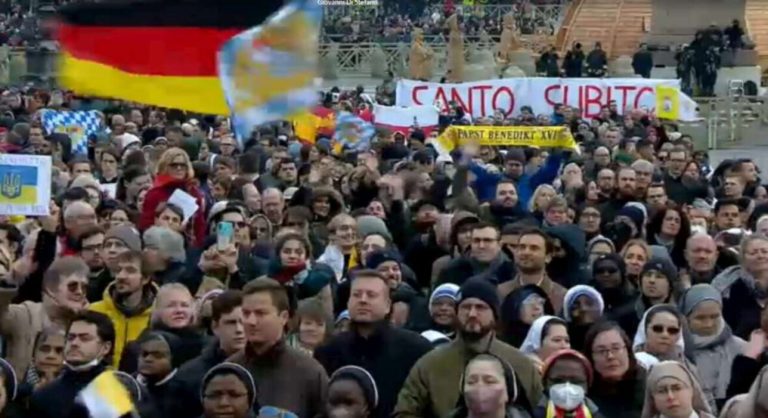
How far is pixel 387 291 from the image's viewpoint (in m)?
8.98

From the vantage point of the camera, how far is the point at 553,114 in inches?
1048

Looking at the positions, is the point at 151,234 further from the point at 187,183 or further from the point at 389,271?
the point at 187,183

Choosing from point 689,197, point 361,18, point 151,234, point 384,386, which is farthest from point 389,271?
point 361,18

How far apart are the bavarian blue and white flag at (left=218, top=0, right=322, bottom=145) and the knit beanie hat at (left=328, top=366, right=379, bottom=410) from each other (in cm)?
111

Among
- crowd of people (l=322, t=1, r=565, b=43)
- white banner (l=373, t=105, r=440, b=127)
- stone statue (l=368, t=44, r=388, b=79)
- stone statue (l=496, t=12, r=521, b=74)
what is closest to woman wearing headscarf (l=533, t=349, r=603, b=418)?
white banner (l=373, t=105, r=440, b=127)

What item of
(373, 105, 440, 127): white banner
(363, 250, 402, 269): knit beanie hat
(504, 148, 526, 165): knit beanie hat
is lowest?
(363, 250, 402, 269): knit beanie hat

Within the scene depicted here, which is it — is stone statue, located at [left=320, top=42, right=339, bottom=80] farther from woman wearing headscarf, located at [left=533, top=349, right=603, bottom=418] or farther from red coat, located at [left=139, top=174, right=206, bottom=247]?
woman wearing headscarf, located at [left=533, top=349, right=603, bottom=418]

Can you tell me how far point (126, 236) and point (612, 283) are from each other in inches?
98.8

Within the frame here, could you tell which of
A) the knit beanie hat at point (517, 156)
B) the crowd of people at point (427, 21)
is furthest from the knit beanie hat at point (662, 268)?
the crowd of people at point (427, 21)

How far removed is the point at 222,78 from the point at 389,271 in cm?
248

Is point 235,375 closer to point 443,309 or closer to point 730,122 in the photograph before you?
point 443,309

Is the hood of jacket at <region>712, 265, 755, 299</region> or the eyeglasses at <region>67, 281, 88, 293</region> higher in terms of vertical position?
the eyeglasses at <region>67, 281, 88, 293</region>

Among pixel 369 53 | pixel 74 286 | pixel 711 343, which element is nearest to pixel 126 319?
pixel 74 286

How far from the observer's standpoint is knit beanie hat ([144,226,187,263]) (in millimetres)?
10977
